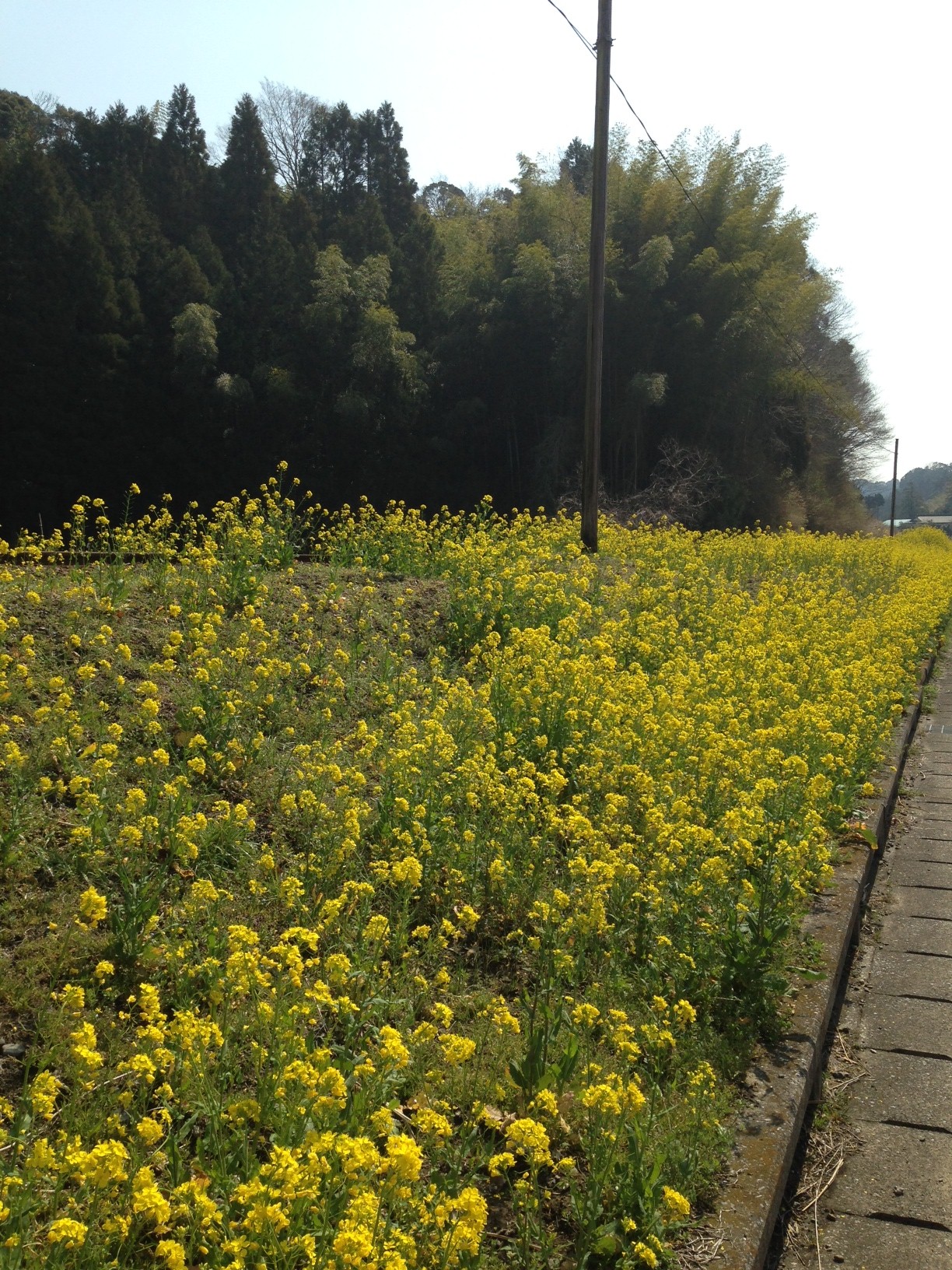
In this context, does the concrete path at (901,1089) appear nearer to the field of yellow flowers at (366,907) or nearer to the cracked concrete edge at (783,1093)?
the cracked concrete edge at (783,1093)

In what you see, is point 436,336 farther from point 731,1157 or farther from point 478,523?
point 731,1157

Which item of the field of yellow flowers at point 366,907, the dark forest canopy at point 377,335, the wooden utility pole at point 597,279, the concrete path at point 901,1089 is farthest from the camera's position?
the dark forest canopy at point 377,335

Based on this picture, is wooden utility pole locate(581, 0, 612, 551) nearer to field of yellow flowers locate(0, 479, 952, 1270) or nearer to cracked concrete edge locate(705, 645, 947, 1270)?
field of yellow flowers locate(0, 479, 952, 1270)

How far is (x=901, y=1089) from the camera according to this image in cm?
311

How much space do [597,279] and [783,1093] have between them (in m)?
9.12

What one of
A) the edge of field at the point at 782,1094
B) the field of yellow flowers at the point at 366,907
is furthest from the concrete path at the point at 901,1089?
the field of yellow flowers at the point at 366,907

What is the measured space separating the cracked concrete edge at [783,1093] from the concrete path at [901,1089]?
0.13 metres

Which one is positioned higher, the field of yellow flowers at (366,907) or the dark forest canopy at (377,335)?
the dark forest canopy at (377,335)

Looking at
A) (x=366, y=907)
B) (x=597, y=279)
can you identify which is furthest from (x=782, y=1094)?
(x=597, y=279)

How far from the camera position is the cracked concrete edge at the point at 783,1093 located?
2.27 metres

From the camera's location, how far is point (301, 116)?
3684 centimetres

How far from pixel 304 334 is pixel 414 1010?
84.2 feet

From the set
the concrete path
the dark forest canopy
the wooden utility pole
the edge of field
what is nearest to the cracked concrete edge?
the edge of field

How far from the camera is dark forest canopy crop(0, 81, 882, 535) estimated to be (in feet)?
78.5
